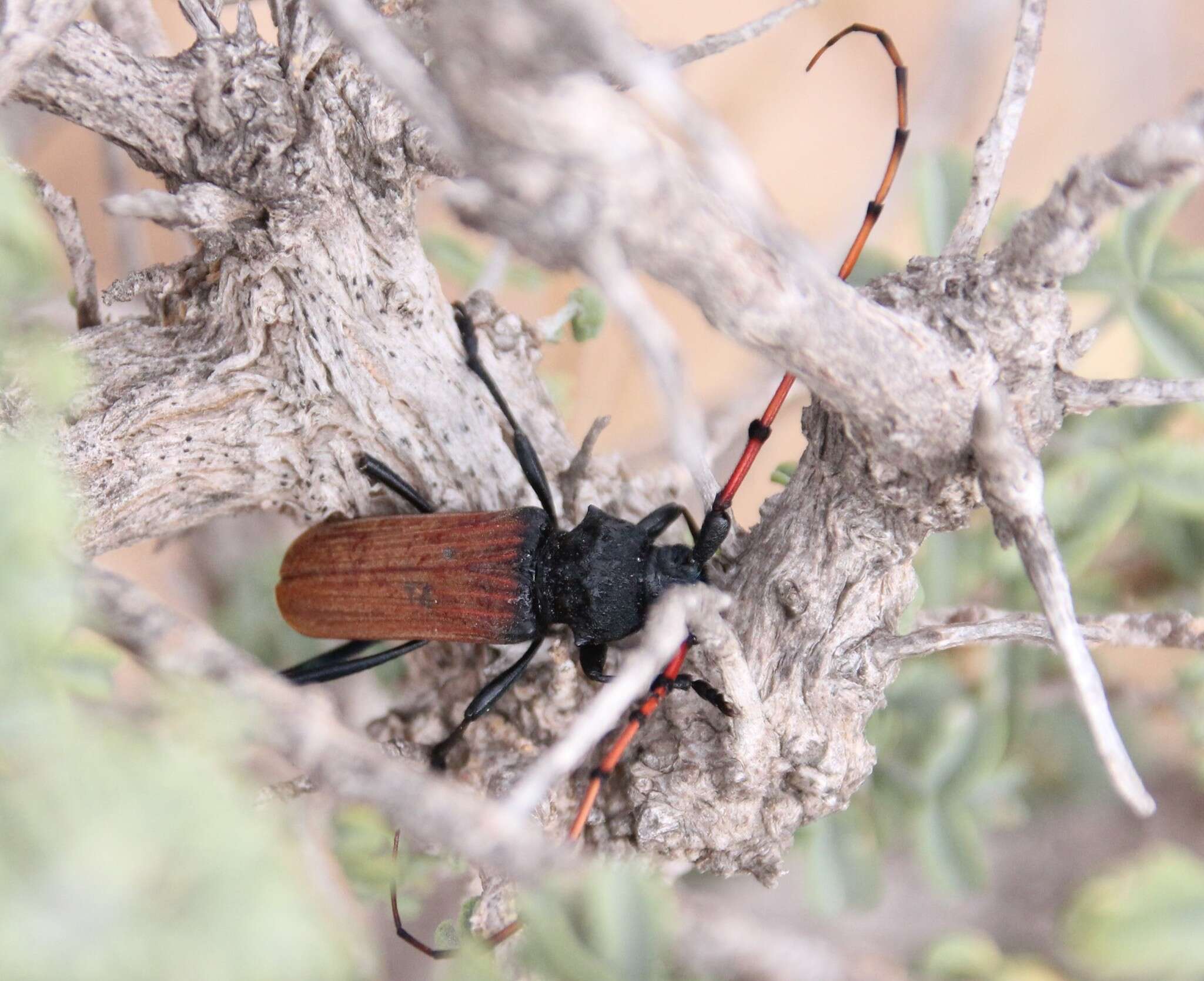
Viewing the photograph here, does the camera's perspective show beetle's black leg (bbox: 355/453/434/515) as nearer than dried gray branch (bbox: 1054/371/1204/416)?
No

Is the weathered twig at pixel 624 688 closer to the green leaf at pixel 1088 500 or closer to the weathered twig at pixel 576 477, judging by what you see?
the weathered twig at pixel 576 477

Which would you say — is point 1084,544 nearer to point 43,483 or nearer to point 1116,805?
point 1116,805

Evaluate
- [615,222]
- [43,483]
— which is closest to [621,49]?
[615,222]

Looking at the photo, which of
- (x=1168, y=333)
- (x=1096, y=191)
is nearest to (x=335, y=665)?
(x=1096, y=191)

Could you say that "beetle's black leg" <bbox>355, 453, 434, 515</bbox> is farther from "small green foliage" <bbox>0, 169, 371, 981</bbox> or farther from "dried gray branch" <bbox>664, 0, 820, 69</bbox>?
"small green foliage" <bbox>0, 169, 371, 981</bbox>

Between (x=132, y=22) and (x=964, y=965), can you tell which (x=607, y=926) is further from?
(x=132, y=22)

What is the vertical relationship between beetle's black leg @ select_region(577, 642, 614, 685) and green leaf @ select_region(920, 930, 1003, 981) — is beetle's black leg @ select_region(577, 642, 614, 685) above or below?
above

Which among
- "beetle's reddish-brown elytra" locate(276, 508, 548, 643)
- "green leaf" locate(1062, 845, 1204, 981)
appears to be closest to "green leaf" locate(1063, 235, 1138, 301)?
"green leaf" locate(1062, 845, 1204, 981)
